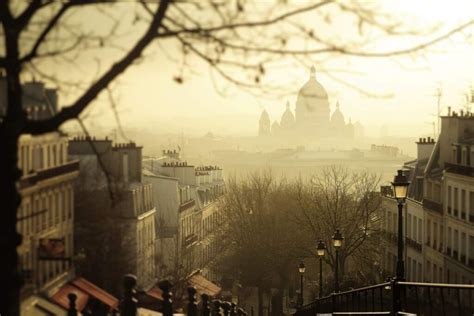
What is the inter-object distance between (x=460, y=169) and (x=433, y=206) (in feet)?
13.1

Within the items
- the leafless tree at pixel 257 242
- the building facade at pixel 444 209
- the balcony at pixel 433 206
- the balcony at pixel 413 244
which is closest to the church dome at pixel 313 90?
the building facade at pixel 444 209

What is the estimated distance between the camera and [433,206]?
43812 millimetres

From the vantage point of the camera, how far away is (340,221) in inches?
2260

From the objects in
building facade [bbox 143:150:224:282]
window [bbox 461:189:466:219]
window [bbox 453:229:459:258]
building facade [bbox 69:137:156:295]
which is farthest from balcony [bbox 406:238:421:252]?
building facade [bbox 69:137:156:295]

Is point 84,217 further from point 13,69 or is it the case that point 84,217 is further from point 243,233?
point 243,233

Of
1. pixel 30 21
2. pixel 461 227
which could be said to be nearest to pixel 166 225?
pixel 461 227

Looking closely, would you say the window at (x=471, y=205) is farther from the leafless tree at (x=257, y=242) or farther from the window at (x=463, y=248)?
the leafless tree at (x=257, y=242)

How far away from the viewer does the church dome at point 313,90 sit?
7129 mm

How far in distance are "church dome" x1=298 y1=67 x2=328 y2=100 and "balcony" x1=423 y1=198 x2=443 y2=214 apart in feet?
115

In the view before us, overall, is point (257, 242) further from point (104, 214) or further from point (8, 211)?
point (8, 211)

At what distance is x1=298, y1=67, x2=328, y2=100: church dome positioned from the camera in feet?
23.4

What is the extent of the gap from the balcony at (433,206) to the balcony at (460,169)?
179cm

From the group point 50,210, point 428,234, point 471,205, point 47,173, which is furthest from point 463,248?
point 47,173

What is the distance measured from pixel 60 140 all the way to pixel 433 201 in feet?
122
